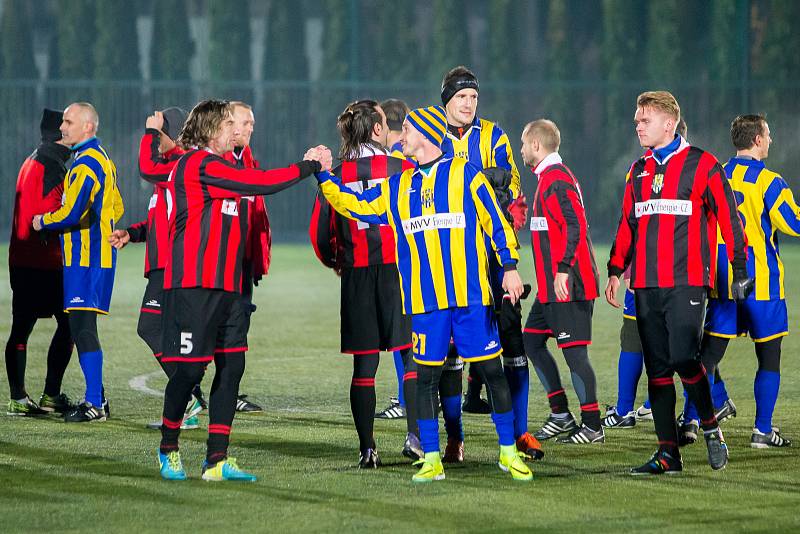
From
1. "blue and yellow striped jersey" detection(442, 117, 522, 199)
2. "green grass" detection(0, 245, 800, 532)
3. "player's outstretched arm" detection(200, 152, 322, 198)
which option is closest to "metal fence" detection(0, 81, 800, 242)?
"green grass" detection(0, 245, 800, 532)

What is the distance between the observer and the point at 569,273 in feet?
23.7

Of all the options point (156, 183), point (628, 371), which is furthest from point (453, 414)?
point (156, 183)

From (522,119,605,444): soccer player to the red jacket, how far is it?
315 centimetres

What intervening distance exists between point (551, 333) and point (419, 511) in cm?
230

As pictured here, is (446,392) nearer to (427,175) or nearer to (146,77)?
(427,175)

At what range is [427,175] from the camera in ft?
20.1

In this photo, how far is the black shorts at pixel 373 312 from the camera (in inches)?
260

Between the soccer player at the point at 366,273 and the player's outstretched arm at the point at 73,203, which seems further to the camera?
the player's outstretched arm at the point at 73,203

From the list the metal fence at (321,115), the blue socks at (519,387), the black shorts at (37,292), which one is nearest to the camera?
the blue socks at (519,387)

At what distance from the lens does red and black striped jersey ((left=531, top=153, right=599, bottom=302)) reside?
7.18 meters

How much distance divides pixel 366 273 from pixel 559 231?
1.19m

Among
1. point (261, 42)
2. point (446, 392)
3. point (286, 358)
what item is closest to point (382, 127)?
point (446, 392)

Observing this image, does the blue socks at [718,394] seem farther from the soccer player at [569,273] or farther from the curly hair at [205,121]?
the curly hair at [205,121]

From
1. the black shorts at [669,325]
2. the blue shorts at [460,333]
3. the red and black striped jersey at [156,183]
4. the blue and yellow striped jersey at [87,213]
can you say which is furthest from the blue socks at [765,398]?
the blue and yellow striped jersey at [87,213]
